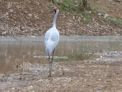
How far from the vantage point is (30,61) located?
1717cm

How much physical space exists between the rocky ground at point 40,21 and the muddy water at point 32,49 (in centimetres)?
141

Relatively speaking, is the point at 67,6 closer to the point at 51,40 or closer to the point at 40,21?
the point at 40,21

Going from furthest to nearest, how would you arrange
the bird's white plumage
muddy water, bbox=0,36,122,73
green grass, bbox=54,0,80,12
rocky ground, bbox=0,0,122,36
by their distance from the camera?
green grass, bbox=54,0,80,12, rocky ground, bbox=0,0,122,36, muddy water, bbox=0,36,122,73, the bird's white plumage

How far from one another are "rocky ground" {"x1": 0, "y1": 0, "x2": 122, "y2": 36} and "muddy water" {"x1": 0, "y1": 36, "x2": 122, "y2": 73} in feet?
→ 4.61

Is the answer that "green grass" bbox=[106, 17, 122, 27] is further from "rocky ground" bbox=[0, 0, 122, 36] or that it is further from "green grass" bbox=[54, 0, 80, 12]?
"green grass" bbox=[54, 0, 80, 12]

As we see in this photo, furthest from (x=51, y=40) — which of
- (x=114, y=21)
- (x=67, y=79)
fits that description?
(x=114, y=21)

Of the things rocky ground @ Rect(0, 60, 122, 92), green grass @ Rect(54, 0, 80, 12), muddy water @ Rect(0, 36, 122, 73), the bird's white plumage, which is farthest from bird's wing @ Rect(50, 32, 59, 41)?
green grass @ Rect(54, 0, 80, 12)

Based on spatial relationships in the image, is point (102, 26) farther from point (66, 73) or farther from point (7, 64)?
point (66, 73)

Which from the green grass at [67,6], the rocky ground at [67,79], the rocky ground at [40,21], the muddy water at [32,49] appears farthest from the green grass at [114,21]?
the rocky ground at [67,79]

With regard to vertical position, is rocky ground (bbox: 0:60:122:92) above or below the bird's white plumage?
below

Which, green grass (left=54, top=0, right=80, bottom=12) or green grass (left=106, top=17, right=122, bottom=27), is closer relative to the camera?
green grass (left=54, top=0, right=80, bottom=12)

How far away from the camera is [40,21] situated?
32062 mm

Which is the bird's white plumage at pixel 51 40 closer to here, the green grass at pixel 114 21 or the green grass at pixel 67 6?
the green grass at pixel 67 6

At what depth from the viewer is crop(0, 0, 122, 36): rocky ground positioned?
30.1 metres
